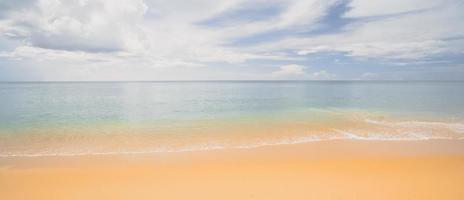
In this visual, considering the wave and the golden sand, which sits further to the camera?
the wave

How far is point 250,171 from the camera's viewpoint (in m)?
5.63

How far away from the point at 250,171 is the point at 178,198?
191cm

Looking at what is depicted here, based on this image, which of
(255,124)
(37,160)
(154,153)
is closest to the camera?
(37,160)

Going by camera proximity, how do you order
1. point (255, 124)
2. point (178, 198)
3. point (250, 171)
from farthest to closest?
point (255, 124) < point (250, 171) < point (178, 198)

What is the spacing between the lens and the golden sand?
4.57 meters

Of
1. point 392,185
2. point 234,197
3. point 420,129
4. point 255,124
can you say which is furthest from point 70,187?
point 420,129

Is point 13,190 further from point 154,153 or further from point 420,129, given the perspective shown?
point 420,129

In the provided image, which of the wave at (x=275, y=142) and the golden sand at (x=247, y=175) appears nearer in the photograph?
the golden sand at (x=247, y=175)

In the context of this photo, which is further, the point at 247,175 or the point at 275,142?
the point at 275,142

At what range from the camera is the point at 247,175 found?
538cm

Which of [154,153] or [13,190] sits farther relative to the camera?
[154,153]

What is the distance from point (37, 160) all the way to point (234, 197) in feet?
19.8

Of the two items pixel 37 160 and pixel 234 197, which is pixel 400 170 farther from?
pixel 37 160

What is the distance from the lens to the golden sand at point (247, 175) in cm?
457
